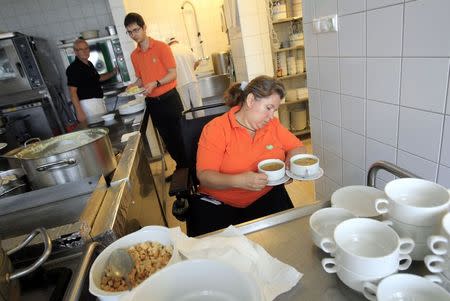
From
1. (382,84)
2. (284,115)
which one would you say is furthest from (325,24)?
(284,115)

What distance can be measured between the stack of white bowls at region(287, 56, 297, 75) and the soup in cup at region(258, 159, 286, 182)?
7.11 ft

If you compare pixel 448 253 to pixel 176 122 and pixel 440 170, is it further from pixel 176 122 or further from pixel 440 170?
pixel 176 122

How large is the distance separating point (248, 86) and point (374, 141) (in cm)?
62

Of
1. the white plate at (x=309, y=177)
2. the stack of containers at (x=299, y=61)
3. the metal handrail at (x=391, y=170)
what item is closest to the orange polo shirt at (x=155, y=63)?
the stack of containers at (x=299, y=61)

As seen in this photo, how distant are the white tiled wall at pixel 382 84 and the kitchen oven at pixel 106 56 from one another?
2632 mm

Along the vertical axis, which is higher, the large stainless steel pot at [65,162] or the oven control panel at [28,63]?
the oven control panel at [28,63]

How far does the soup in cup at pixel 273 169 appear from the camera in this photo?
1162 millimetres

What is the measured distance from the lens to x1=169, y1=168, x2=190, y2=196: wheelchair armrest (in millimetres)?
1303

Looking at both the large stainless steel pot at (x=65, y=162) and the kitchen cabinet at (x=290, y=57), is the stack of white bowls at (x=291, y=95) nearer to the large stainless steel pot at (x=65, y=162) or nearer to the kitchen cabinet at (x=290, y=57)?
the kitchen cabinet at (x=290, y=57)

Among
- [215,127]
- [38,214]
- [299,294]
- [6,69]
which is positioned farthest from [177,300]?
[6,69]

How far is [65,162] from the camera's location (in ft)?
3.49

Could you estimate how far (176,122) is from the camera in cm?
286

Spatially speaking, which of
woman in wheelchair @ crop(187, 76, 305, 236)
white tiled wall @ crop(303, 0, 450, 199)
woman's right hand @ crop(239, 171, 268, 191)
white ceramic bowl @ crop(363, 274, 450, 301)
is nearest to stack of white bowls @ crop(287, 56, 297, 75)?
white tiled wall @ crop(303, 0, 450, 199)

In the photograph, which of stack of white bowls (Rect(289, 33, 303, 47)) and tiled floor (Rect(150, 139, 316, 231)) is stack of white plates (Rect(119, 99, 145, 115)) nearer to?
tiled floor (Rect(150, 139, 316, 231))
